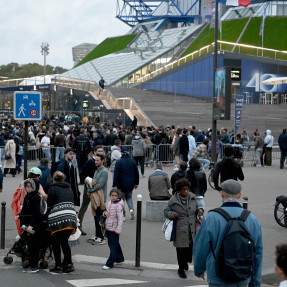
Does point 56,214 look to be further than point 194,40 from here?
No

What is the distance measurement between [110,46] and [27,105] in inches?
3456

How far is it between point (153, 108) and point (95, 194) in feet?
118

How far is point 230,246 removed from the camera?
5430 millimetres

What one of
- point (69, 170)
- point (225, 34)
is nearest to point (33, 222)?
point (69, 170)

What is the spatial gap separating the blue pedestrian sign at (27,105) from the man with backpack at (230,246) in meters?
6.77

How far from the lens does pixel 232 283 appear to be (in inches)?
220

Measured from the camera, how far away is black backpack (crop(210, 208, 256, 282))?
542cm

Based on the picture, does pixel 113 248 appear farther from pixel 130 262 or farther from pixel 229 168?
pixel 229 168

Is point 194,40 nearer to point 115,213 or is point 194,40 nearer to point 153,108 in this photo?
point 153,108

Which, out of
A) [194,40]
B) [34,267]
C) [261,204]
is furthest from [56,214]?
[194,40]

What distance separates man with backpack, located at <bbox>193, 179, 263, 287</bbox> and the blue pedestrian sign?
22.2 feet

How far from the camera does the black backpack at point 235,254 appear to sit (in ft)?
17.8

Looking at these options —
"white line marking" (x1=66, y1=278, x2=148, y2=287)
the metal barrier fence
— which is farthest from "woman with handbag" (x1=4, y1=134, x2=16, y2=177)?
"white line marking" (x1=66, y1=278, x2=148, y2=287)

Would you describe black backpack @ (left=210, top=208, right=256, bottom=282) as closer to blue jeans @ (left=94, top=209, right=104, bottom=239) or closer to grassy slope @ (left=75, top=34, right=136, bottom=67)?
blue jeans @ (left=94, top=209, right=104, bottom=239)
